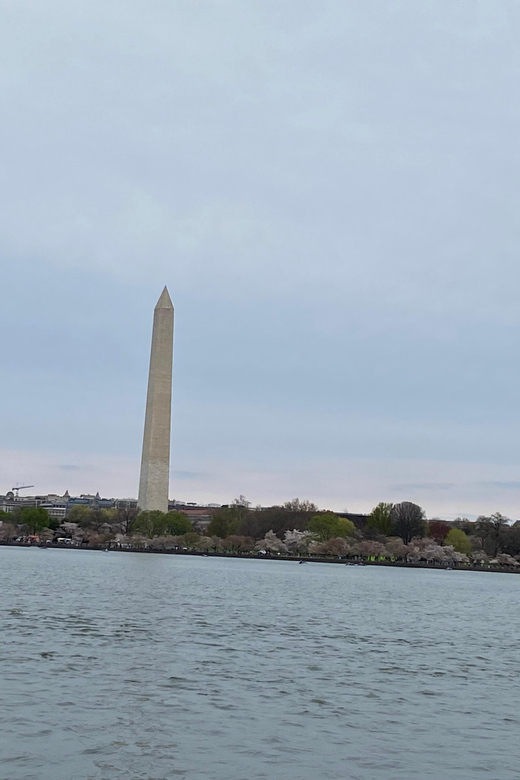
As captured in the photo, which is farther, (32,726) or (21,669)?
(21,669)

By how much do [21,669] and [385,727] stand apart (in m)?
5.75

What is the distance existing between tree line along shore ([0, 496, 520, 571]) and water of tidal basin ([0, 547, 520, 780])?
226 feet

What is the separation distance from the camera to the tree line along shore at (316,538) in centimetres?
10344

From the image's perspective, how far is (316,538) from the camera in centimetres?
10575

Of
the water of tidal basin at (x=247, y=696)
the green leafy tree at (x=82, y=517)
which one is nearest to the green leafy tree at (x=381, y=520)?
the green leafy tree at (x=82, y=517)

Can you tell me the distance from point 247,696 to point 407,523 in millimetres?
102529

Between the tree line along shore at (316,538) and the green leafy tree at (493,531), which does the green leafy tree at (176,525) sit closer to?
the tree line along shore at (316,538)

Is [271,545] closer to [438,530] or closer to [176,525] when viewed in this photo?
[176,525]

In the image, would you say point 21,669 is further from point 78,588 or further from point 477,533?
point 477,533

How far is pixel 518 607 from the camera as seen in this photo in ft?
142

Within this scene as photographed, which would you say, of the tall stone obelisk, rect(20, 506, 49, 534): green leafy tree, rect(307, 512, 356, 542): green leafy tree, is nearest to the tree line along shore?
rect(307, 512, 356, 542): green leafy tree

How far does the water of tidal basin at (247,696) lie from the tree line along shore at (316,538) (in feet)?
226

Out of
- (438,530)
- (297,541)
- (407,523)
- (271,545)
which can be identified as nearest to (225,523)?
(271,545)

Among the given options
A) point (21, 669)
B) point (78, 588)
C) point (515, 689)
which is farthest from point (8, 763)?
point (78, 588)
